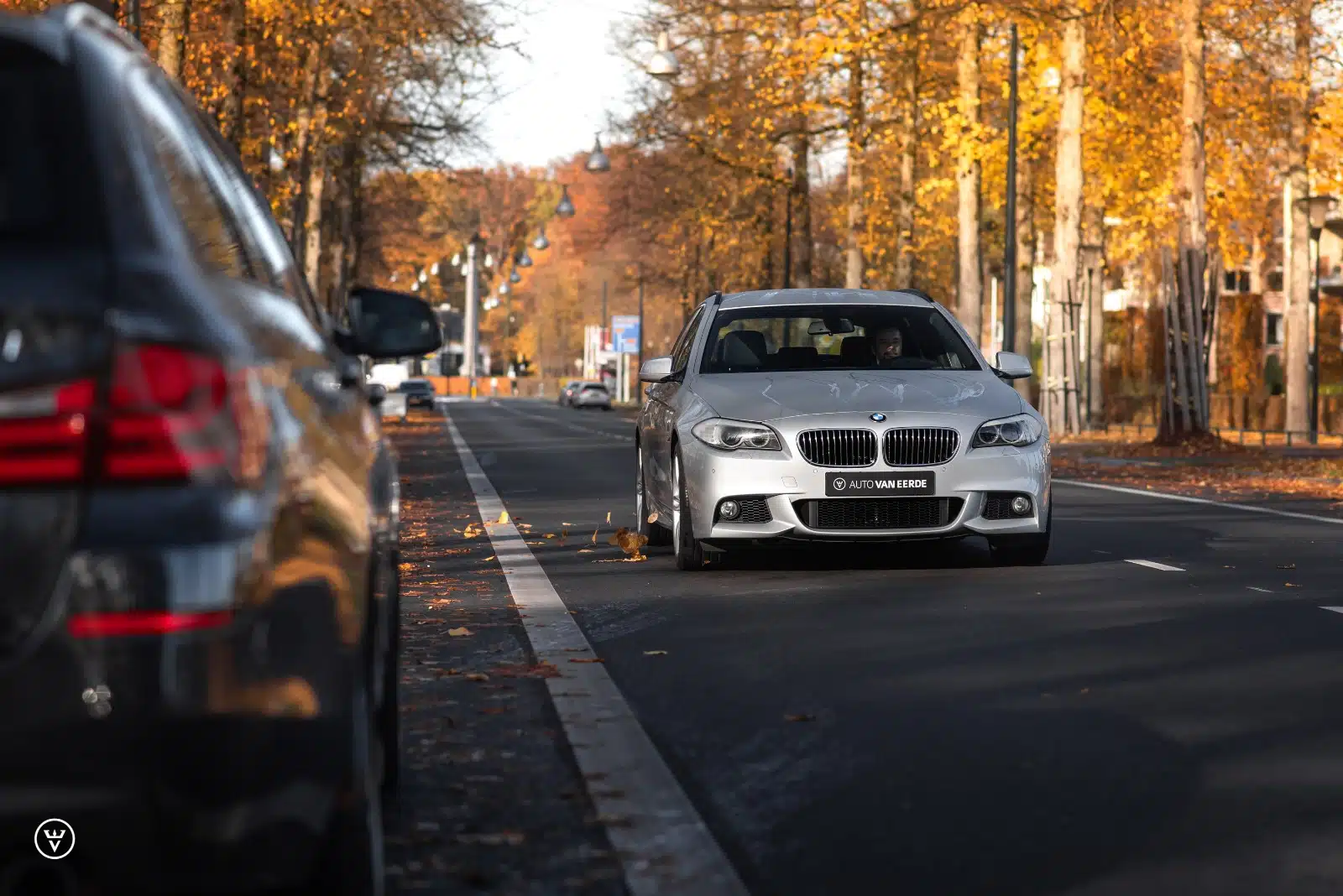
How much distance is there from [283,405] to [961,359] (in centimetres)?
1114

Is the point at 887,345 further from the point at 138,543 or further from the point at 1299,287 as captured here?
the point at 1299,287

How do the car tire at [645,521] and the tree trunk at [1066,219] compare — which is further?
the tree trunk at [1066,219]

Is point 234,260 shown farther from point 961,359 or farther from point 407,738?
point 961,359

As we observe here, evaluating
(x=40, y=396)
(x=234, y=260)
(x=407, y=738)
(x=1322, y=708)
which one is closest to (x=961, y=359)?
(x=1322, y=708)

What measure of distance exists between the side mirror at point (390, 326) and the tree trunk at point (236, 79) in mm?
27194

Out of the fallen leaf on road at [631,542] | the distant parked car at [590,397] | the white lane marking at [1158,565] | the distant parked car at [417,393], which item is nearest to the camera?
the white lane marking at [1158,565]

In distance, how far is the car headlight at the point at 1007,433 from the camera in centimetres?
1318

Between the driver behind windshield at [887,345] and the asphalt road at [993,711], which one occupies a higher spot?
the driver behind windshield at [887,345]

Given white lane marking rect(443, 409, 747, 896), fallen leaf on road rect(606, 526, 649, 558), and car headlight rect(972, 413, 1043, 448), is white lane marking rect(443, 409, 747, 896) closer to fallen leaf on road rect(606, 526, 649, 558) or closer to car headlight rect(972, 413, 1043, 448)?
car headlight rect(972, 413, 1043, 448)

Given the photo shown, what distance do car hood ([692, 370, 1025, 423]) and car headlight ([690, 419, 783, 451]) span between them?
0.18 ft

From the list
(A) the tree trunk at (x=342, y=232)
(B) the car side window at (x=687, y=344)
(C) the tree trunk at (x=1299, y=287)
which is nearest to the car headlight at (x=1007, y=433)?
(B) the car side window at (x=687, y=344)

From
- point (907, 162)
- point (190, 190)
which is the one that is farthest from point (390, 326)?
point (907, 162)

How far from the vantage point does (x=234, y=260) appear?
4191 mm

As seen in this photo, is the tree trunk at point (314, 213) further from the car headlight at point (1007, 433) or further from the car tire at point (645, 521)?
the car headlight at point (1007, 433)
